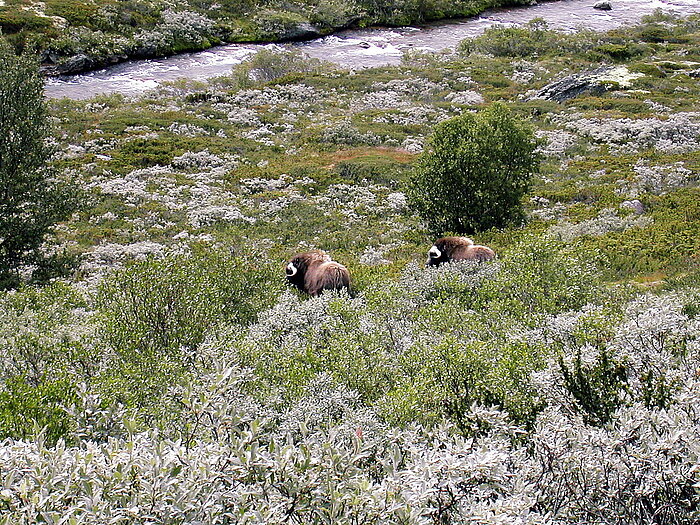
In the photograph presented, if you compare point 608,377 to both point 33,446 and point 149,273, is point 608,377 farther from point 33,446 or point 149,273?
point 149,273

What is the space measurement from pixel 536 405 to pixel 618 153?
107 ft

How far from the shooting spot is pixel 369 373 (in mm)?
7691

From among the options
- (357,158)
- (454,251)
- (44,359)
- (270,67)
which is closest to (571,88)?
(357,158)

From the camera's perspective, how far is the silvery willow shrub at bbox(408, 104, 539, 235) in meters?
21.6

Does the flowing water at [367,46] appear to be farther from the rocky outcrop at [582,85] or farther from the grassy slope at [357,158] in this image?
the rocky outcrop at [582,85]

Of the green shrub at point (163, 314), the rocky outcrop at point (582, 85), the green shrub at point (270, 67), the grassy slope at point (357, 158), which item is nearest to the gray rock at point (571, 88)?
the rocky outcrop at point (582, 85)

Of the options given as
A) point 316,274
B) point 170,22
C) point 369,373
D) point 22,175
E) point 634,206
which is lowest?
point 634,206

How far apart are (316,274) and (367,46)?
8115 centimetres

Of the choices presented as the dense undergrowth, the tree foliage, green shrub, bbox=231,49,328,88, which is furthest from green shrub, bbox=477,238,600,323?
the dense undergrowth

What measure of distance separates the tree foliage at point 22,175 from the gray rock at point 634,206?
21115 millimetres

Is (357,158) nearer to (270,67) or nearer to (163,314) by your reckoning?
(163,314)

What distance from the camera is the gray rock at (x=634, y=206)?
2154 cm

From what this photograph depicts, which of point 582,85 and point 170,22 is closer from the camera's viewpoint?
point 582,85

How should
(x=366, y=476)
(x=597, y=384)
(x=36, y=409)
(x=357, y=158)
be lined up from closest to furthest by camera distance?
(x=366, y=476) → (x=36, y=409) → (x=597, y=384) → (x=357, y=158)
